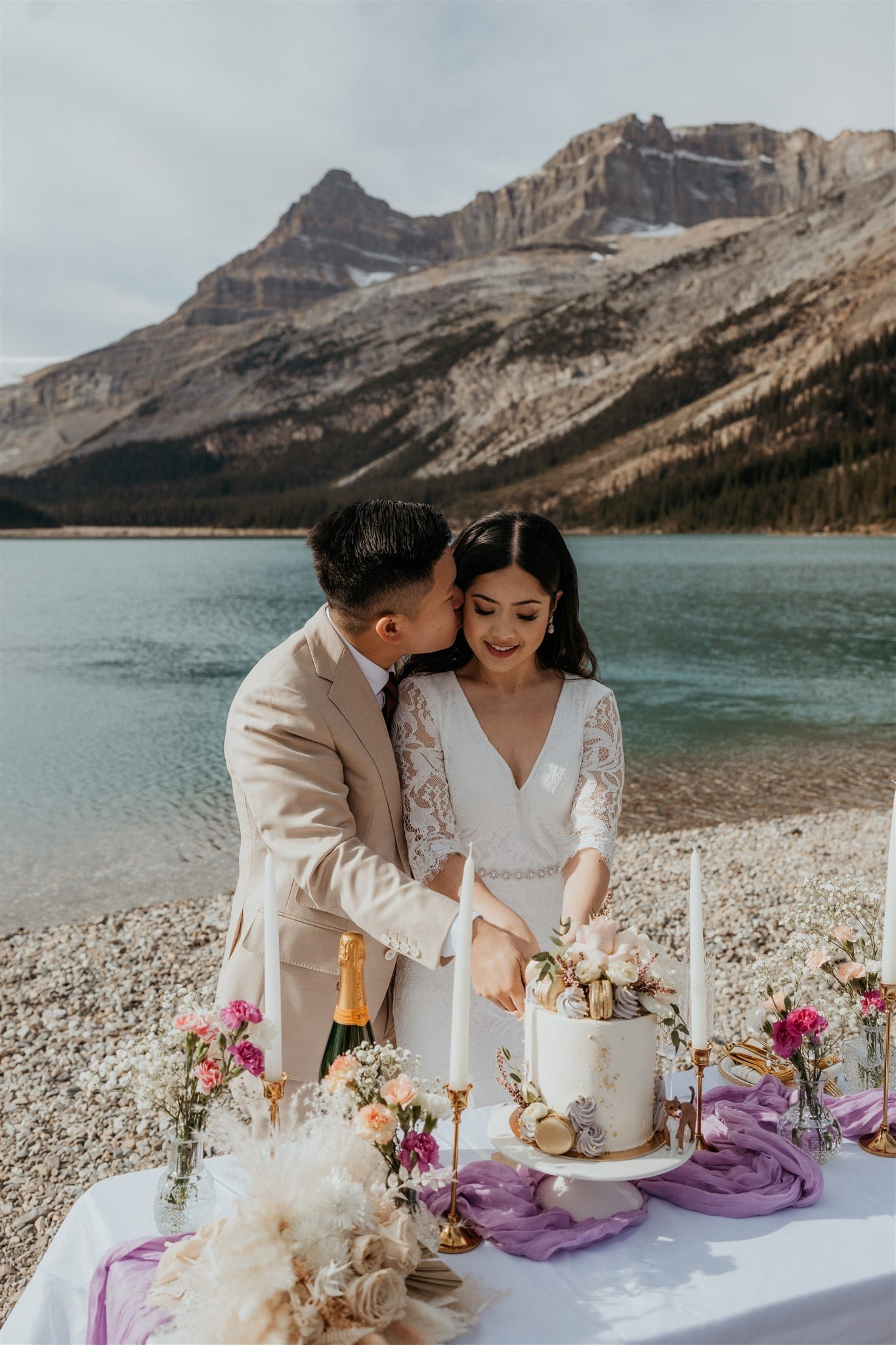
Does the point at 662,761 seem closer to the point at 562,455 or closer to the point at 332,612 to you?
the point at 332,612

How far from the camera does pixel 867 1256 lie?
1839 millimetres

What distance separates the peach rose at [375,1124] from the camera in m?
1.60

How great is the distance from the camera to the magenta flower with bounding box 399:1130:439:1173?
5.49 feet

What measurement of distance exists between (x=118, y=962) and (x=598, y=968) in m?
6.27

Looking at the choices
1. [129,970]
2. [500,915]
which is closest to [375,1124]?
[500,915]

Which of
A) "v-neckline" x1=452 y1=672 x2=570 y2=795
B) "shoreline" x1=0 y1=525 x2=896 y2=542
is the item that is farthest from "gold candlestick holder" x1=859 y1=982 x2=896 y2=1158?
"shoreline" x1=0 y1=525 x2=896 y2=542

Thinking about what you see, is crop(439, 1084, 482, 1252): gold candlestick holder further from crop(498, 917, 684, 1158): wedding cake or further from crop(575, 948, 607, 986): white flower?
crop(575, 948, 607, 986): white flower

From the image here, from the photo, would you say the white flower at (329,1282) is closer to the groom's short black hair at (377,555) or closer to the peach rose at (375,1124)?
the peach rose at (375,1124)

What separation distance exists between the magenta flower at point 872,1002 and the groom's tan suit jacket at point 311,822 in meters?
1.10

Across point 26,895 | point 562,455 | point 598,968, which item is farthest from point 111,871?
point 562,455

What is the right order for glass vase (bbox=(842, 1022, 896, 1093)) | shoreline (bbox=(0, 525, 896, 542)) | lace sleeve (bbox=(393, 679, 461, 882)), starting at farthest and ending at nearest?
1. shoreline (bbox=(0, 525, 896, 542))
2. lace sleeve (bbox=(393, 679, 461, 882))
3. glass vase (bbox=(842, 1022, 896, 1093))

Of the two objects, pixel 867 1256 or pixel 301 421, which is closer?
pixel 867 1256

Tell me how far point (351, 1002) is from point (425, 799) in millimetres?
1136

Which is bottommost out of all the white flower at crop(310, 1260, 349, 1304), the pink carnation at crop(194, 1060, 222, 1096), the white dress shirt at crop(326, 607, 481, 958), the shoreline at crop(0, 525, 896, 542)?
the white flower at crop(310, 1260, 349, 1304)
